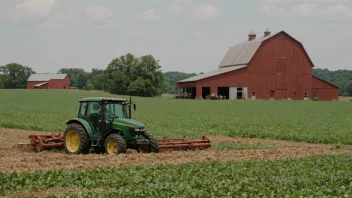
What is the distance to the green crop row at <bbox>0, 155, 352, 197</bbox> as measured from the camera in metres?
10.8

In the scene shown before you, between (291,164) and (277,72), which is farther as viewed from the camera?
(277,72)

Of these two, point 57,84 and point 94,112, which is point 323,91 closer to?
point 94,112

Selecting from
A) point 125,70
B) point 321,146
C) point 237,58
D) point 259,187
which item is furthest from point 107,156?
point 125,70

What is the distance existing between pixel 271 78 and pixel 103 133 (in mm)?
58403

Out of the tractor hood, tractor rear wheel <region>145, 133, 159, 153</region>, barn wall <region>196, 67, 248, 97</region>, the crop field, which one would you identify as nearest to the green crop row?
the crop field

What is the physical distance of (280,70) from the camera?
7544cm

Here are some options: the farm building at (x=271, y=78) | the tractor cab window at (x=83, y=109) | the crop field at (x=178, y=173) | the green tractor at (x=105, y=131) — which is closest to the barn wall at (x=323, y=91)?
the farm building at (x=271, y=78)

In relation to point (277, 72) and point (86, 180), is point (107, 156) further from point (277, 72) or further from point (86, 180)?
point (277, 72)

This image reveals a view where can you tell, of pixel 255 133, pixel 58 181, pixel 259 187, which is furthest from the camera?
pixel 255 133

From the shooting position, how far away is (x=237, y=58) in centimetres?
8319

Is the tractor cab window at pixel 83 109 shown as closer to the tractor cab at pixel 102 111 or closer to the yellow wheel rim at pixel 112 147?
the tractor cab at pixel 102 111

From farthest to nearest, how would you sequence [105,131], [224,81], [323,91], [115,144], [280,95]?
[323,91]
[280,95]
[224,81]
[105,131]
[115,144]

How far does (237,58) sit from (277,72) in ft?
31.4

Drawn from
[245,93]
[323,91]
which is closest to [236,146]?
[245,93]
